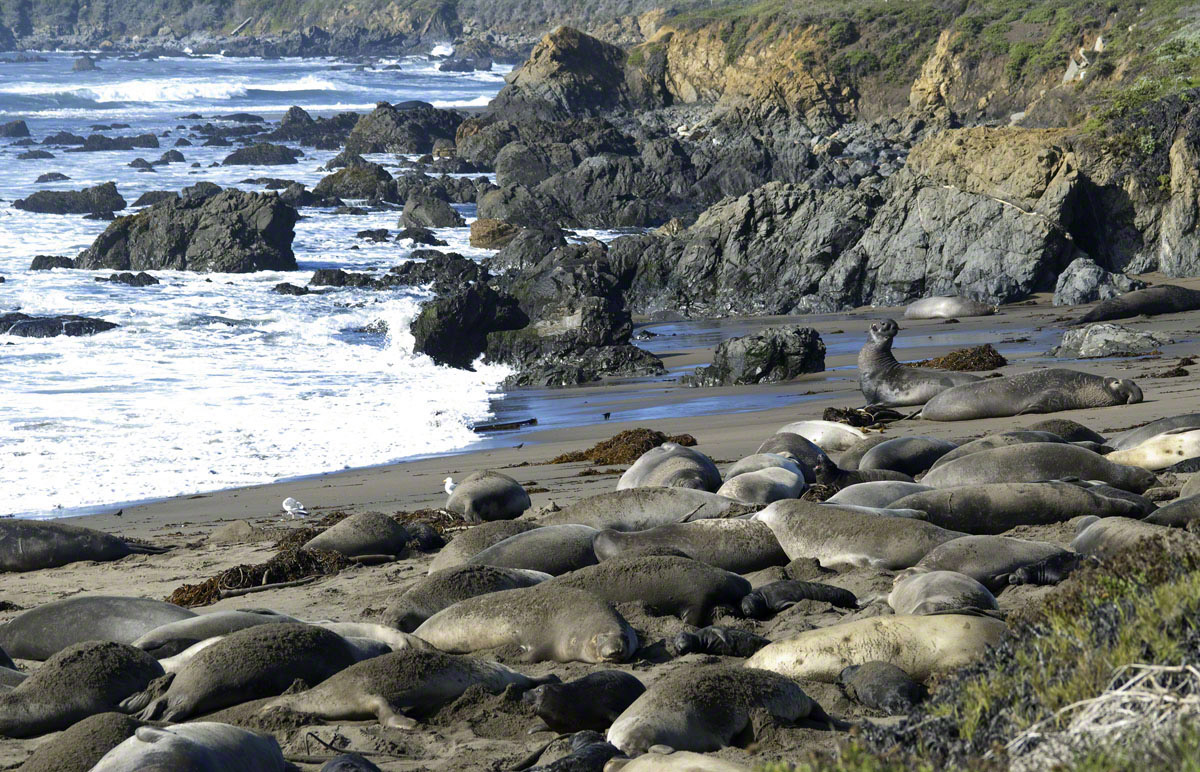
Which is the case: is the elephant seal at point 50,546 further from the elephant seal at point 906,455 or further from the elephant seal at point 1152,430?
the elephant seal at point 1152,430

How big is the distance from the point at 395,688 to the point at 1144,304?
14.6m

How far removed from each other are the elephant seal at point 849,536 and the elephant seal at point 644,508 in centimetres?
56

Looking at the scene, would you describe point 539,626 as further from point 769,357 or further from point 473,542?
point 769,357

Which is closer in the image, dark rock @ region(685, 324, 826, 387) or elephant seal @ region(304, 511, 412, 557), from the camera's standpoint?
elephant seal @ region(304, 511, 412, 557)

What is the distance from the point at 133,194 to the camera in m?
36.5

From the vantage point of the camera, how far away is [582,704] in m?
4.04

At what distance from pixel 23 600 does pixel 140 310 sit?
15.1m

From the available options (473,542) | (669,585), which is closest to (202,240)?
(473,542)

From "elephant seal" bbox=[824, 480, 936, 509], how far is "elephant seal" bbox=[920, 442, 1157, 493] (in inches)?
13.2

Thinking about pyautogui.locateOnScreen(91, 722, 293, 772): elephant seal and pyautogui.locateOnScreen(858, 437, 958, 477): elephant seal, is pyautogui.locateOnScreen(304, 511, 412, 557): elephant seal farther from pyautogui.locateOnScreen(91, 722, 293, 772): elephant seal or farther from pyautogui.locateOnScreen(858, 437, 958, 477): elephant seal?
pyautogui.locateOnScreen(91, 722, 293, 772): elephant seal

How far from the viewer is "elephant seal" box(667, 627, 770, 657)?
4812mm

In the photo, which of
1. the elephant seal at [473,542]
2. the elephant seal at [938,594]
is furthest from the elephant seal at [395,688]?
the elephant seal at [473,542]

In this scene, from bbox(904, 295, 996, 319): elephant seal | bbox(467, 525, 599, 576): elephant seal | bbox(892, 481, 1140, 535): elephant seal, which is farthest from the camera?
bbox(904, 295, 996, 319): elephant seal

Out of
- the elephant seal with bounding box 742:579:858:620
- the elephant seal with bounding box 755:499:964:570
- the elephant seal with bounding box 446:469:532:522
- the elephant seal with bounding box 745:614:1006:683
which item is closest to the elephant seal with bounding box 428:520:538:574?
the elephant seal with bounding box 446:469:532:522
